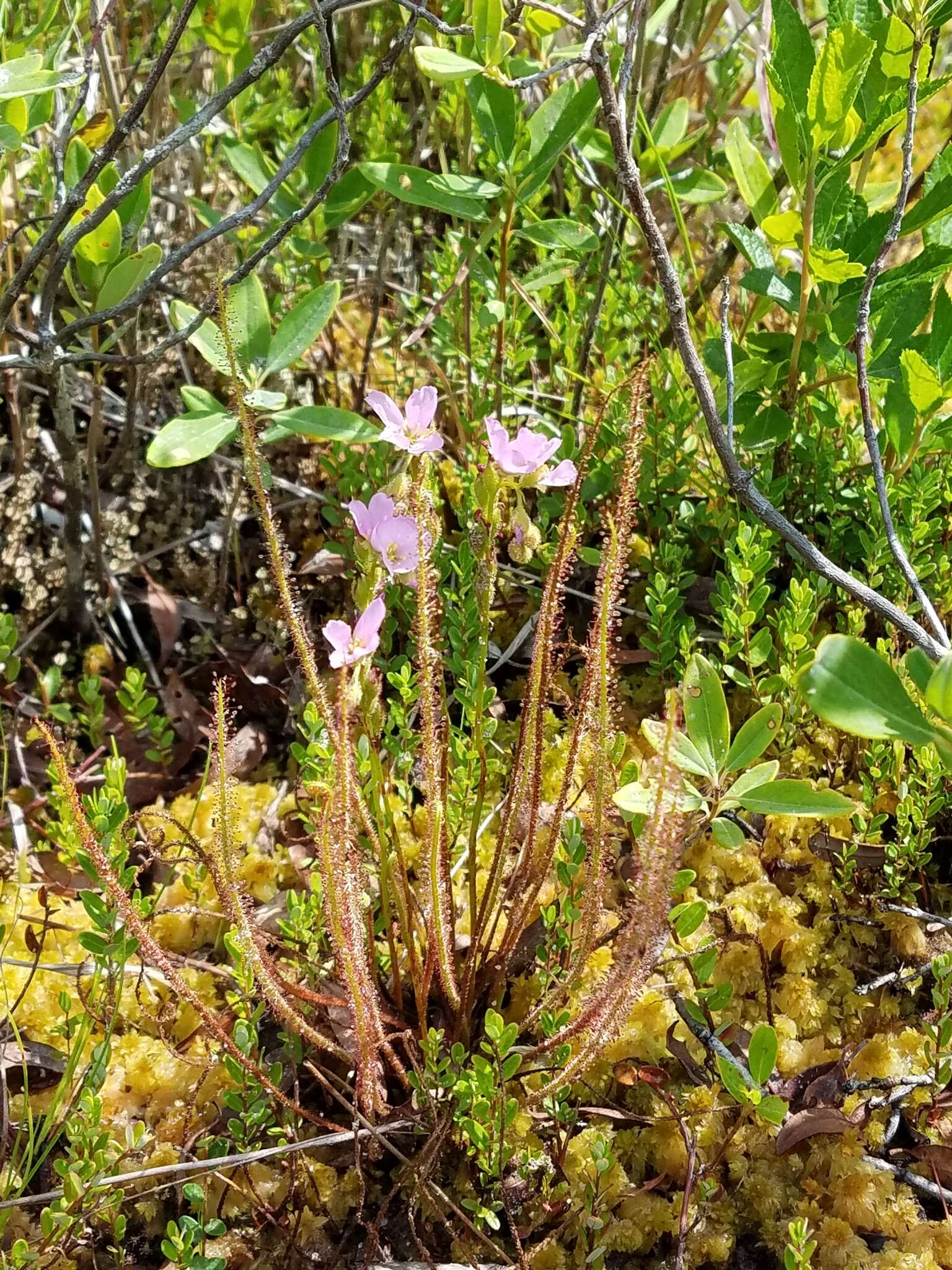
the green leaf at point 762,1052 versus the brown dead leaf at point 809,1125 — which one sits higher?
the green leaf at point 762,1052

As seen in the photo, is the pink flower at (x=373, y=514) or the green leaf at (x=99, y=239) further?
the green leaf at (x=99, y=239)

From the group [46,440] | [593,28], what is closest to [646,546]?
[593,28]

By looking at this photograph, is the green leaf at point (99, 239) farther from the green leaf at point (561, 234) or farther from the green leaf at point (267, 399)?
the green leaf at point (561, 234)

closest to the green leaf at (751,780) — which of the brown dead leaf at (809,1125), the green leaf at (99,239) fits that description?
the brown dead leaf at (809,1125)

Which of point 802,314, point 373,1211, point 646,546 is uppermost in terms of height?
point 802,314

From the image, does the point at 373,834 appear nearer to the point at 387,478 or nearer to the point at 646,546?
the point at 387,478

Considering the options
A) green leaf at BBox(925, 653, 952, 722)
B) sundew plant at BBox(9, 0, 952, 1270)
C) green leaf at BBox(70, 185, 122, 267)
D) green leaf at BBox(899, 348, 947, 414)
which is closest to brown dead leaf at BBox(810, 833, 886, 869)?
sundew plant at BBox(9, 0, 952, 1270)

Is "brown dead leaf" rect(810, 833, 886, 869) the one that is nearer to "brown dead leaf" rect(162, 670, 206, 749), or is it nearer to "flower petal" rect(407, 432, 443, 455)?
"flower petal" rect(407, 432, 443, 455)

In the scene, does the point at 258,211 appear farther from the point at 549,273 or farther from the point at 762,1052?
the point at 762,1052
